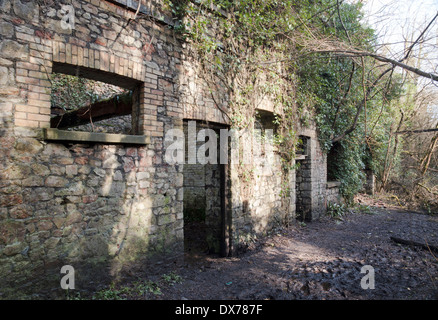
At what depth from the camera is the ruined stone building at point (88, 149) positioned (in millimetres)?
2670

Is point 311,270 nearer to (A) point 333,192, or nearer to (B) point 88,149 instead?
(B) point 88,149

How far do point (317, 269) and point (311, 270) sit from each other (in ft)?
0.36

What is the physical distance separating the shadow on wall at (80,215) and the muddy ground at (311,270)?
1.92 feet

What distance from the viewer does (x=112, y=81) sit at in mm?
3715

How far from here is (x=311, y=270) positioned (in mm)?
→ 4211

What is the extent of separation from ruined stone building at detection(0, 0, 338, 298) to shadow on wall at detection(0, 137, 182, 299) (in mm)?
11

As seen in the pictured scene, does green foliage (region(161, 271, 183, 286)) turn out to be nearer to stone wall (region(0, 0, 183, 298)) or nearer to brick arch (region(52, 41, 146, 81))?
stone wall (region(0, 0, 183, 298))

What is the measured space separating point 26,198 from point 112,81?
6.25 ft

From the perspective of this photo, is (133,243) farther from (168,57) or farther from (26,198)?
(168,57)

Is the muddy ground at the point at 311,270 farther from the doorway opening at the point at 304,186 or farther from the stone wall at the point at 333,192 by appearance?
the stone wall at the point at 333,192

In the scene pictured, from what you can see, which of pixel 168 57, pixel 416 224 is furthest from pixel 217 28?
pixel 416 224

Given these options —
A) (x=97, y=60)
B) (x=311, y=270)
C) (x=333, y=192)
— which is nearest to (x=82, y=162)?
(x=97, y=60)

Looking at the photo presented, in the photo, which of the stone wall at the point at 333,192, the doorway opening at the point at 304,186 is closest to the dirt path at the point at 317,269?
the doorway opening at the point at 304,186

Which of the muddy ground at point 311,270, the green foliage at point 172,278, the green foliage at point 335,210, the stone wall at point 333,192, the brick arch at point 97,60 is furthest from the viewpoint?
the stone wall at point 333,192
